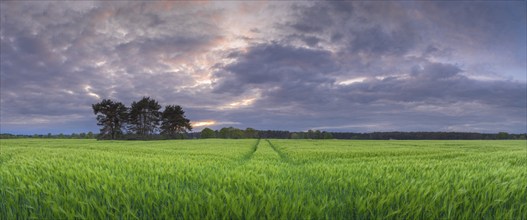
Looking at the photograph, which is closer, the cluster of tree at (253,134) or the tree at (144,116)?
the tree at (144,116)

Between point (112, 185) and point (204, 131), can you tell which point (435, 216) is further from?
point (204, 131)

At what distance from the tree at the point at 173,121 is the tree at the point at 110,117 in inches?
518

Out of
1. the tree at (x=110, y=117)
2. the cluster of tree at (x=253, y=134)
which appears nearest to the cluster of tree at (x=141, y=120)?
the tree at (x=110, y=117)

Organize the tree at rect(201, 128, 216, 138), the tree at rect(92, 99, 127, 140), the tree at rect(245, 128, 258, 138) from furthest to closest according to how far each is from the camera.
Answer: the tree at rect(245, 128, 258, 138)
the tree at rect(201, 128, 216, 138)
the tree at rect(92, 99, 127, 140)

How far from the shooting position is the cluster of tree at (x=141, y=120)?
89.1 meters

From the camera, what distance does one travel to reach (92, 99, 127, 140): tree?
292 ft

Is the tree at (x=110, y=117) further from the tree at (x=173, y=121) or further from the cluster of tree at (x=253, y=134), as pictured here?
the cluster of tree at (x=253, y=134)

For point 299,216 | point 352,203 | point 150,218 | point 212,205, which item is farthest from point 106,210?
point 352,203

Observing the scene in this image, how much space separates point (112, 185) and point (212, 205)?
2062 millimetres

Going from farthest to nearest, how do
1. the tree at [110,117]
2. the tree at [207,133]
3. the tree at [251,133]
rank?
1. the tree at [251,133]
2. the tree at [207,133]
3. the tree at [110,117]

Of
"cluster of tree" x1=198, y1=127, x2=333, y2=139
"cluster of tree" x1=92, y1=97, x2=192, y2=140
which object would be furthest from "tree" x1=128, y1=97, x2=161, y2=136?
"cluster of tree" x1=198, y1=127, x2=333, y2=139

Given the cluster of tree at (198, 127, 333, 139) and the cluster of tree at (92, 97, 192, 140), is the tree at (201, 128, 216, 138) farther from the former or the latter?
the cluster of tree at (92, 97, 192, 140)

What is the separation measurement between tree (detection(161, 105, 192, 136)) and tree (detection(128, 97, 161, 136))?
241 centimetres

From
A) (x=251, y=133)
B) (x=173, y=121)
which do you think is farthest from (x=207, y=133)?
(x=173, y=121)
